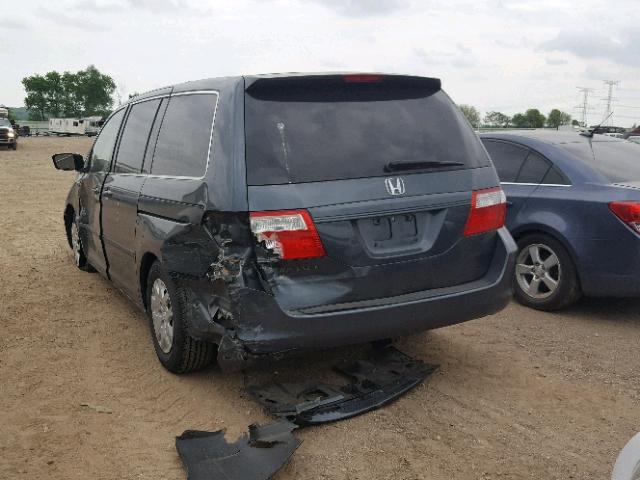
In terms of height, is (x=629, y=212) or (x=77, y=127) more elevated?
(x=77, y=127)

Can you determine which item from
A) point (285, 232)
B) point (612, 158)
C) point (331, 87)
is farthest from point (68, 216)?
point (612, 158)

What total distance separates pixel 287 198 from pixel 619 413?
2285 millimetres

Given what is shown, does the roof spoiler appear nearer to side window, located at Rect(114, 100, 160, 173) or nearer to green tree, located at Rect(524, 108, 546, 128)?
side window, located at Rect(114, 100, 160, 173)

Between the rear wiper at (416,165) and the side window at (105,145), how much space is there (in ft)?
9.40

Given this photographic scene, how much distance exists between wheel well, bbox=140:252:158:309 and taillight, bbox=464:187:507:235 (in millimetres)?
2016

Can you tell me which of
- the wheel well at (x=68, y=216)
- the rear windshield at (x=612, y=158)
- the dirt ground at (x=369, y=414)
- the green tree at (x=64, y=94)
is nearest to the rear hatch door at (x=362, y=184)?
the dirt ground at (x=369, y=414)

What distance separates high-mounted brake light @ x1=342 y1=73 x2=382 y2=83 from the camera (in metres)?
3.78

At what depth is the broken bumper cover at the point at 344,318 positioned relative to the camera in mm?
3438

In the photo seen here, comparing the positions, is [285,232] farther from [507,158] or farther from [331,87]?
[507,158]

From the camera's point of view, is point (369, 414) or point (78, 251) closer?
point (369, 414)

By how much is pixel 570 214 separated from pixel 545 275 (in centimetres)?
60

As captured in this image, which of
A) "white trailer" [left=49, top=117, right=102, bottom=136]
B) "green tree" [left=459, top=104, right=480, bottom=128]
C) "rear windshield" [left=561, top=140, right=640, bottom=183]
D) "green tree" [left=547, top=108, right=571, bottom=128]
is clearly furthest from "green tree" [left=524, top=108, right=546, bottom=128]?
"rear windshield" [left=561, top=140, right=640, bottom=183]

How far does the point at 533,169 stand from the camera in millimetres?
6297

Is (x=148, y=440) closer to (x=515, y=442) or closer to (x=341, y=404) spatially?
Result: (x=341, y=404)
